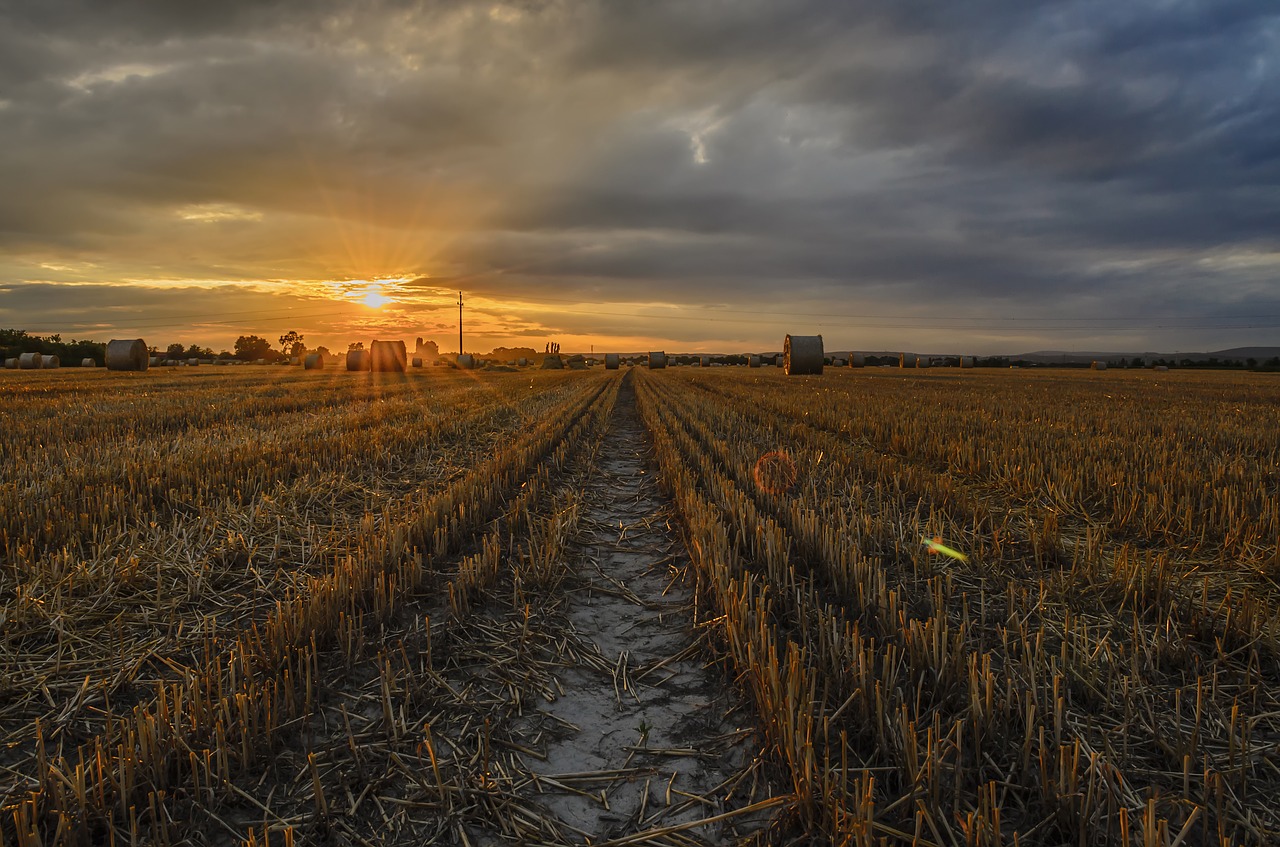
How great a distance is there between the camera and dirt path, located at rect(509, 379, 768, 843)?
2.14 metres

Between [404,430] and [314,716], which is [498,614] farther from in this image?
[404,430]

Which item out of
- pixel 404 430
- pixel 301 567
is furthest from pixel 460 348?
pixel 301 567

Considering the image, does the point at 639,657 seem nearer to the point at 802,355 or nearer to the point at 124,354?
the point at 802,355

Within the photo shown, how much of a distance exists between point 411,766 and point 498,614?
4.78 ft

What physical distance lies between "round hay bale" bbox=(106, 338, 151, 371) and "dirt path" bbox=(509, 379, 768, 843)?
44.2 m

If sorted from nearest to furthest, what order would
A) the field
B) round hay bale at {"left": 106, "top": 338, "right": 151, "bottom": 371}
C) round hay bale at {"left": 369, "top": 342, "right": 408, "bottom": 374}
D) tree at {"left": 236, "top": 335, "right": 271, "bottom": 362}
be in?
the field
round hay bale at {"left": 106, "top": 338, "right": 151, "bottom": 371}
round hay bale at {"left": 369, "top": 342, "right": 408, "bottom": 374}
tree at {"left": 236, "top": 335, "right": 271, "bottom": 362}

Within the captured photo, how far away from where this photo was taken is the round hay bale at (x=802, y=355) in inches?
1528

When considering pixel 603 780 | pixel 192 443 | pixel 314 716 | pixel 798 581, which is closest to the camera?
pixel 603 780

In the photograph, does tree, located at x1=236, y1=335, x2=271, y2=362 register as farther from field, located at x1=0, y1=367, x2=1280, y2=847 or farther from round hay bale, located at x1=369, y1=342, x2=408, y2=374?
field, located at x1=0, y1=367, x2=1280, y2=847

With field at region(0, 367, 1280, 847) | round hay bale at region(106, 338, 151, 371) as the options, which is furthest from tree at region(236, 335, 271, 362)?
field at region(0, 367, 1280, 847)

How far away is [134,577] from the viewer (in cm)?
399

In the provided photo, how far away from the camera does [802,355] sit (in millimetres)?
38906

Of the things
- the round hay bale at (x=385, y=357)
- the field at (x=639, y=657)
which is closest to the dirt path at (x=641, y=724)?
the field at (x=639, y=657)

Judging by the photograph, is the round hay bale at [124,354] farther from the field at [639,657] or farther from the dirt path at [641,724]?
the dirt path at [641,724]
